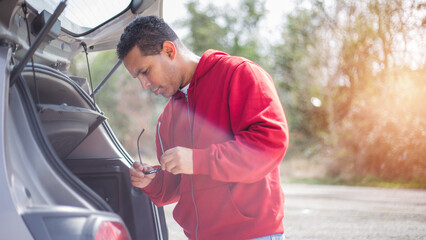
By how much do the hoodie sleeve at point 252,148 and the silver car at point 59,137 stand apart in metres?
0.41

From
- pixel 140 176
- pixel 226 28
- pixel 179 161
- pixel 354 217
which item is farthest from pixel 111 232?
pixel 226 28

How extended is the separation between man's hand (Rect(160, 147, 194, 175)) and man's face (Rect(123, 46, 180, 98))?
0.47 metres

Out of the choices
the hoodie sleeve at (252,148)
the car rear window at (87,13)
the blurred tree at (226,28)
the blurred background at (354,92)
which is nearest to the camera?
the hoodie sleeve at (252,148)

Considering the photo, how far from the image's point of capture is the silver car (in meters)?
1.34

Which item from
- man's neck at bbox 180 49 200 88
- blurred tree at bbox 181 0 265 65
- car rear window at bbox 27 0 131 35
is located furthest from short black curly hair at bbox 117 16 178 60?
blurred tree at bbox 181 0 265 65

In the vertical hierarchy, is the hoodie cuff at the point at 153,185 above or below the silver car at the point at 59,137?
below

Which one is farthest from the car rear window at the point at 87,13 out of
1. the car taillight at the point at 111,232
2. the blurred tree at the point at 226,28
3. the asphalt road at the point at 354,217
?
the blurred tree at the point at 226,28

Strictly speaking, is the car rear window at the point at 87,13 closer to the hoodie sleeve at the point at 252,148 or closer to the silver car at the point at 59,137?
the silver car at the point at 59,137

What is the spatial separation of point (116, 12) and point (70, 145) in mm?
760

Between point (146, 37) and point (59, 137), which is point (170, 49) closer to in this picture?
point (146, 37)

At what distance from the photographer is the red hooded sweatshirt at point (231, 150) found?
183 cm

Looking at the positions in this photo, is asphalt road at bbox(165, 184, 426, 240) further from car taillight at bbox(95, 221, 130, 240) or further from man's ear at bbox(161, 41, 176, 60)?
car taillight at bbox(95, 221, 130, 240)

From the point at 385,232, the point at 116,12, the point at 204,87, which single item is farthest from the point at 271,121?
the point at 385,232

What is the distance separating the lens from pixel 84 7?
2572 millimetres
